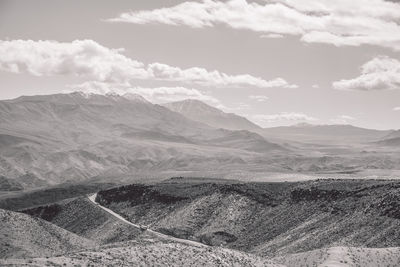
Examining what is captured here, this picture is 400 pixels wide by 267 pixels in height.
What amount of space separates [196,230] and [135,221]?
1582cm

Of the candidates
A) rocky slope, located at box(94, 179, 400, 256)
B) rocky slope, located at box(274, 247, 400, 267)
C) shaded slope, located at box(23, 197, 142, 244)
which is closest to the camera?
rocky slope, located at box(274, 247, 400, 267)

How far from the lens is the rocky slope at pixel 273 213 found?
241 ft

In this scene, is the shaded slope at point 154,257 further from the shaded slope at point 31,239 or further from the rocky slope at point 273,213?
Result: the rocky slope at point 273,213

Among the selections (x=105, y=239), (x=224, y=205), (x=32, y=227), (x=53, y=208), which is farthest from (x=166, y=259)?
(x=53, y=208)

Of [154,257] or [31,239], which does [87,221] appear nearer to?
[31,239]

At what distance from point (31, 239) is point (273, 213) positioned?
125 ft

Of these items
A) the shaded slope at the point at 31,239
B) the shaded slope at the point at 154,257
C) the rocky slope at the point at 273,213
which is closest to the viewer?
the shaded slope at the point at 154,257

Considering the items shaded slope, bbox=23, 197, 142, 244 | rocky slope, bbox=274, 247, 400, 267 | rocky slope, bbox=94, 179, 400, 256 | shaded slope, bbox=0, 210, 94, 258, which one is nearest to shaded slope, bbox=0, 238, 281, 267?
rocky slope, bbox=274, 247, 400, 267

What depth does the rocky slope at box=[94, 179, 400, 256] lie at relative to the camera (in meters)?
73.4

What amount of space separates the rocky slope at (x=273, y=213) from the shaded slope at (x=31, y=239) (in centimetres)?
1821

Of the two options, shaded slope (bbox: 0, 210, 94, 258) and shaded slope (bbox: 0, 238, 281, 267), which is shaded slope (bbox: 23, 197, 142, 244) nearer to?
shaded slope (bbox: 0, 210, 94, 258)

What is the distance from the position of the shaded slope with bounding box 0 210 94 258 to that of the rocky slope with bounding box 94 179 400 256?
18.2 m

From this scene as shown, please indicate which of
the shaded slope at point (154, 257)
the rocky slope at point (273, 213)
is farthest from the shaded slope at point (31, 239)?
the shaded slope at point (154, 257)

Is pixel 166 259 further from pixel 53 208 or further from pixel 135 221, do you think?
pixel 53 208
